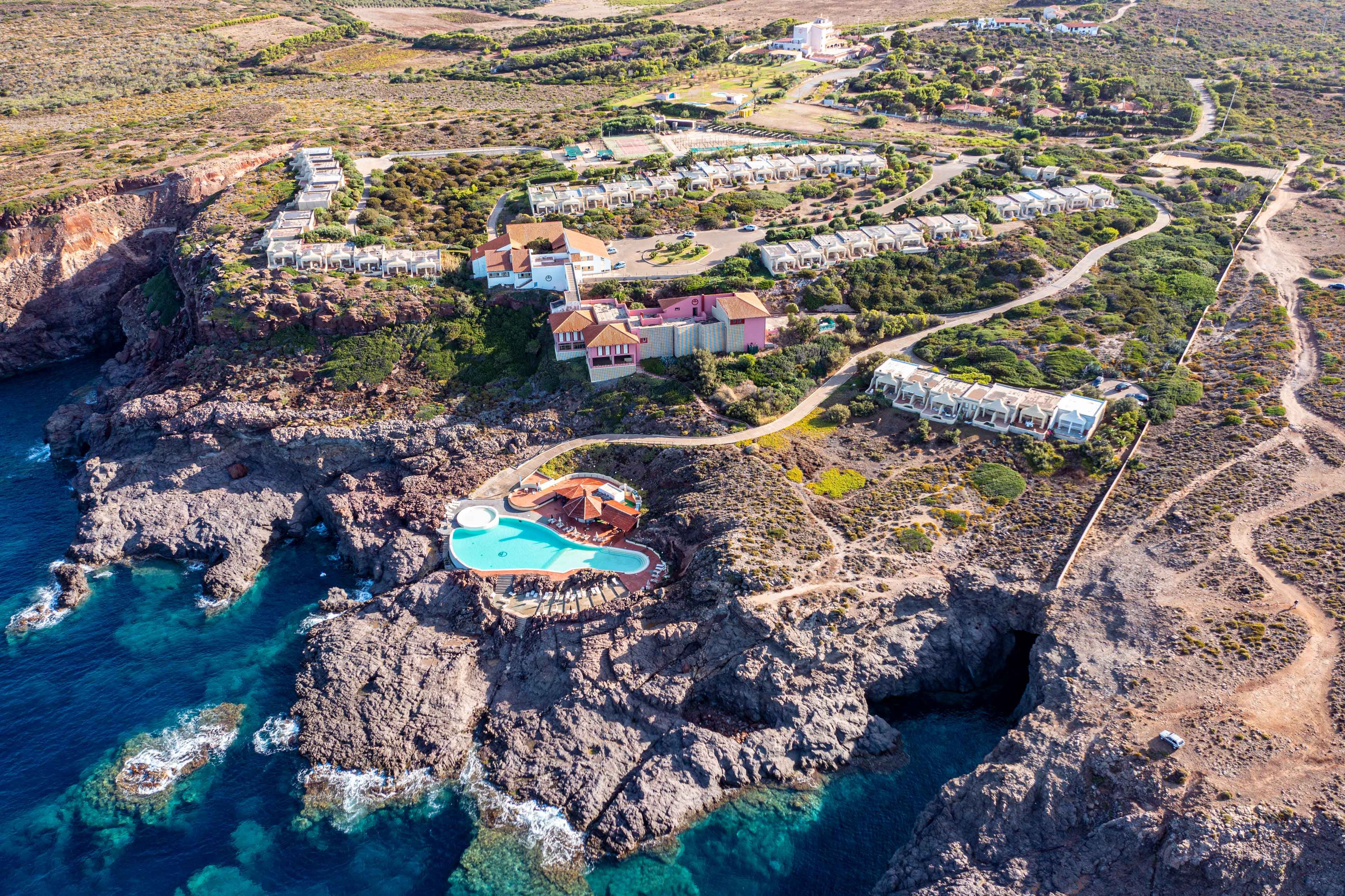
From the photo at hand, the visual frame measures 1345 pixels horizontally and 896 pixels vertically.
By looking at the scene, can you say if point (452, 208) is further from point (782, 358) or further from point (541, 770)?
point (541, 770)

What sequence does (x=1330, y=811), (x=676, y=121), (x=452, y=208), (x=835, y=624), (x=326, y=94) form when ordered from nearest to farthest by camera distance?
(x=1330, y=811)
(x=835, y=624)
(x=452, y=208)
(x=676, y=121)
(x=326, y=94)

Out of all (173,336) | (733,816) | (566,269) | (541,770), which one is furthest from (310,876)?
(173,336)

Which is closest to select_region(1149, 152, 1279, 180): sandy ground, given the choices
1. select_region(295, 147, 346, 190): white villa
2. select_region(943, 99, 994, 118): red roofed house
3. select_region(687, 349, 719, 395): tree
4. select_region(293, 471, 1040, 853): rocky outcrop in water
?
select_region(943, 99, 994, 118): red roofed house

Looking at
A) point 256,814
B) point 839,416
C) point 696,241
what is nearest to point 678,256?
point 696,241

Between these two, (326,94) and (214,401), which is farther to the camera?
Result: (326,94)

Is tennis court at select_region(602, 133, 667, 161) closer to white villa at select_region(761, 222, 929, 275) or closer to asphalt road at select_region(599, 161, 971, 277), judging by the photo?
asphalt road at select_region(599, 161, 971, 277)

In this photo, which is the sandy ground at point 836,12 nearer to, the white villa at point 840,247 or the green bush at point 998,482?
the white villa at point 840,247

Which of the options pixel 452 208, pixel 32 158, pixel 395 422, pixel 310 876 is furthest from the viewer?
pixel 32 158
